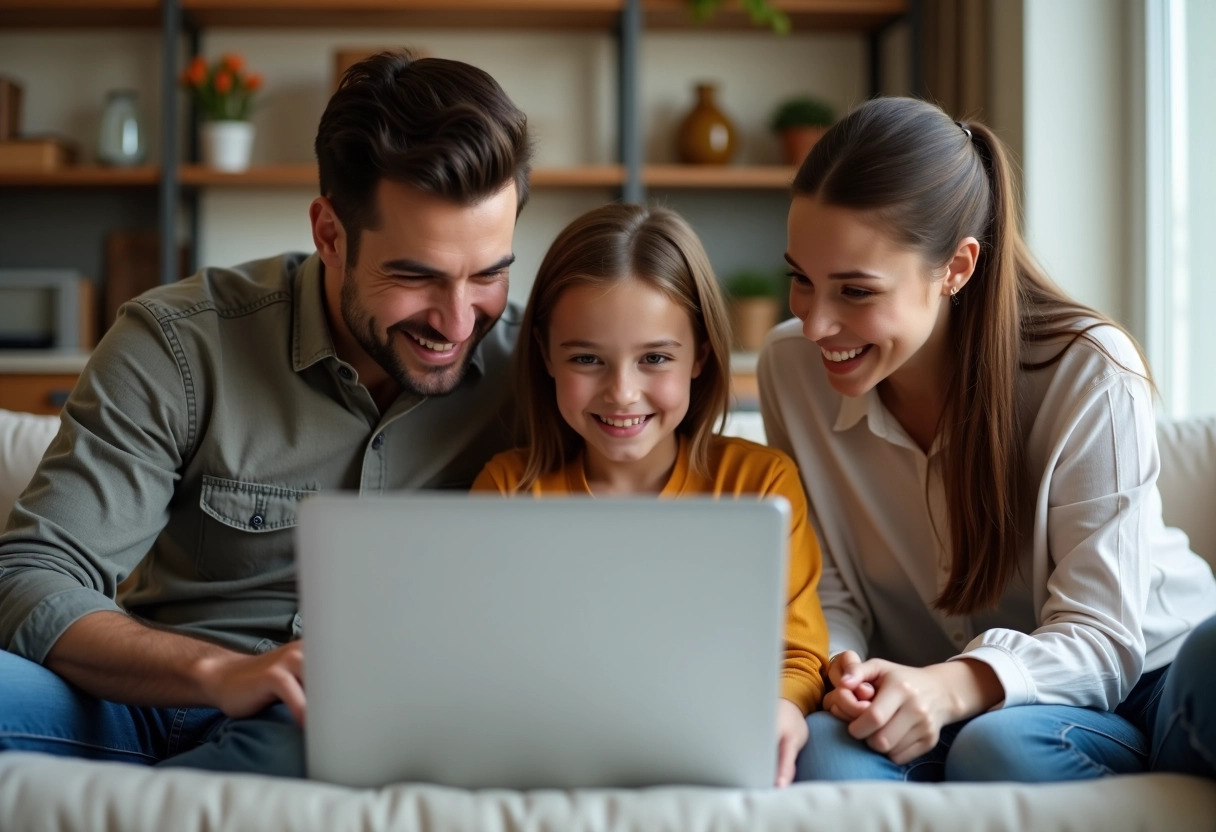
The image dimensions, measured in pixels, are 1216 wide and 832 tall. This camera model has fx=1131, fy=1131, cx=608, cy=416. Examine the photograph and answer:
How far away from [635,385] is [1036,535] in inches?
20.3

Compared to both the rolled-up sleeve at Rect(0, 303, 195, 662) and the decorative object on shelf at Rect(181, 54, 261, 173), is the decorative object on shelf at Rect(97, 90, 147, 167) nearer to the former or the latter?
the decorative object on shelf at Rect(181, 54, 261, 173)

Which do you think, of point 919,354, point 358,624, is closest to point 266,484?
point 358,624

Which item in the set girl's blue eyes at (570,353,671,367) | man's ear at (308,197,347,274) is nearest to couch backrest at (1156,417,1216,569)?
girl's blue eyes at (570,353,671,367)

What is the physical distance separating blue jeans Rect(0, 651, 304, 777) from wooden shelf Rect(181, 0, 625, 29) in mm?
2665

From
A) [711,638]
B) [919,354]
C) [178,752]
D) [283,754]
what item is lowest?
[178,752]

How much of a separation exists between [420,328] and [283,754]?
59 centimetres

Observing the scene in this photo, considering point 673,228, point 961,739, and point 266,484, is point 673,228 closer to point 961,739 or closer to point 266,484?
point 266,484

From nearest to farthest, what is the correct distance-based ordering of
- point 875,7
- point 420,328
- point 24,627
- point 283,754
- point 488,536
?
point 488,536, point 283,754, point 24,627, point 420,328, point 875,7

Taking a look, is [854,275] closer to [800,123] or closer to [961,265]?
[961,265]

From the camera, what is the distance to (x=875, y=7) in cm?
359

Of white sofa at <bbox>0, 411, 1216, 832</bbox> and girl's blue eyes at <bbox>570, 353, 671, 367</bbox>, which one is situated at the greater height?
girl's blue eyes at <bbox>570, 353, 671, 367</bbox>

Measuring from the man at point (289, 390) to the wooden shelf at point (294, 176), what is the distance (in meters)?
1.99

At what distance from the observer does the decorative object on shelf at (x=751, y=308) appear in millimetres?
3668

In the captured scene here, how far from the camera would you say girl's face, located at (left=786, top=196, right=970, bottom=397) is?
1350 millimetres
